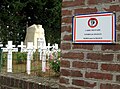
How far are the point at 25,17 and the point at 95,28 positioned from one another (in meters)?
22.5

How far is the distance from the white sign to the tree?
1892 centimetres

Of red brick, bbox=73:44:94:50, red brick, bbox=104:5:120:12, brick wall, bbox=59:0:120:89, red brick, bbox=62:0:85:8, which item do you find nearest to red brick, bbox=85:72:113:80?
brick wall, bbox=59:0:120:89

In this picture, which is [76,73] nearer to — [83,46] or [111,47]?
[83,46]

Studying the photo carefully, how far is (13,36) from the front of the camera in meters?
23.2

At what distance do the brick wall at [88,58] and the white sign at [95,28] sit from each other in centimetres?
5

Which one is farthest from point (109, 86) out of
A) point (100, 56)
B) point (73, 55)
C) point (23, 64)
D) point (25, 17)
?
point (25, 17)

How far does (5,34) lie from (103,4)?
19900 mm

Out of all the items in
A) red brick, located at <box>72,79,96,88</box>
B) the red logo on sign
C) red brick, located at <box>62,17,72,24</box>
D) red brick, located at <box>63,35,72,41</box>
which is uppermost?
red brick, located at <box>62,17,72,24</box>

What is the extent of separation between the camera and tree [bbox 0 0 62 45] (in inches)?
891

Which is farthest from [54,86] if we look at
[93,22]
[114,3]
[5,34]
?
[5,34]

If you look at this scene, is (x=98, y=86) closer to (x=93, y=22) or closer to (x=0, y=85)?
(x=93, y=22)

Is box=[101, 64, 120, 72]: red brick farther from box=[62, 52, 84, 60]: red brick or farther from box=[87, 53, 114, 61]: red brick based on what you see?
box=[62, 52, 84, 60]: red brick

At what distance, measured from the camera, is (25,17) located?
25172 millimetres

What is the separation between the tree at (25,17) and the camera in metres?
22.6
